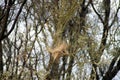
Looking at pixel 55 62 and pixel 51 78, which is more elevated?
pixel 55 62

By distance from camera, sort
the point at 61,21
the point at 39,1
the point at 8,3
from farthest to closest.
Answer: the point at 39,1
the point at 8,3
the point at 61,21

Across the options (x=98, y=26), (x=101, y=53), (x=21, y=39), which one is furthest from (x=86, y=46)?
(x=21, y=39)

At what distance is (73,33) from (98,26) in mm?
1179

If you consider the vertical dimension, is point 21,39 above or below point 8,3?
below

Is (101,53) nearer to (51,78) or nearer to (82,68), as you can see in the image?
(82,68)

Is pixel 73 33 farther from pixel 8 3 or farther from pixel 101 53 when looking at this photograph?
pixel 8 3

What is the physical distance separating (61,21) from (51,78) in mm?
1287

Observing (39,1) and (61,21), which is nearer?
(61,21)

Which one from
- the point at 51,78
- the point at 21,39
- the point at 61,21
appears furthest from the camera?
the point at 21,39

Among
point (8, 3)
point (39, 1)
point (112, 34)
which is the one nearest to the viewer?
point (8, 3)

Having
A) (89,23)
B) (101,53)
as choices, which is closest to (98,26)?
(89,23)

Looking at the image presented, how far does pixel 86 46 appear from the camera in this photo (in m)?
8.24

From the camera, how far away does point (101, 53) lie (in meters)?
8.27

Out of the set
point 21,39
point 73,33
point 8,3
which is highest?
point 8,3
